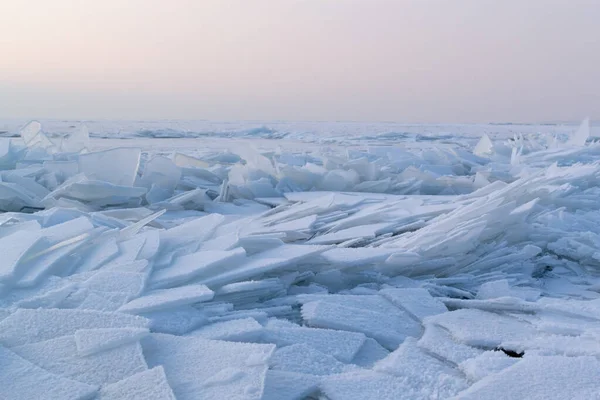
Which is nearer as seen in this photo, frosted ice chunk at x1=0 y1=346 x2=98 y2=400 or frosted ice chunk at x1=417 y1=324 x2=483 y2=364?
frosted ice chunk at x1=0 y1=346 x2=98 y2=400

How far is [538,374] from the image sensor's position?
1112 millimetres

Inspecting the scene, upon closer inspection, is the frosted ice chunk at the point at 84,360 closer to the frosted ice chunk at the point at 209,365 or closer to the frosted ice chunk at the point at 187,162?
the frosted ice chunk at the point at 209,365

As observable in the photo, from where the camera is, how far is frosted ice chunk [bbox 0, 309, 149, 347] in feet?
4.09

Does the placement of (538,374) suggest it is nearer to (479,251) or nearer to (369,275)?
(369,275)

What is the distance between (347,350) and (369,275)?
0.59 m

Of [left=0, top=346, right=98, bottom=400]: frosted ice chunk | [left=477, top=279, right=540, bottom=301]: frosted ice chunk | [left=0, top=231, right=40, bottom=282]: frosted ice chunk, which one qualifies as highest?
[left=0, top=231, right=40, bottom=282]: frosted ice chunk

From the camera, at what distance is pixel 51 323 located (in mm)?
1280

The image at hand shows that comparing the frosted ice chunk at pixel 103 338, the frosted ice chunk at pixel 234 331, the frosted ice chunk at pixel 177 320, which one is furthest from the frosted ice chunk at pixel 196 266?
the frosted ice chunk at pixel 103 338

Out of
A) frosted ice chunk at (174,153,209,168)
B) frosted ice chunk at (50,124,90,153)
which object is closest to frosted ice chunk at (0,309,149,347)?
frosted ice chunk at (174,153,209,168)

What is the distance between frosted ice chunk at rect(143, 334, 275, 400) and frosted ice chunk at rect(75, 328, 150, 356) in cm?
5

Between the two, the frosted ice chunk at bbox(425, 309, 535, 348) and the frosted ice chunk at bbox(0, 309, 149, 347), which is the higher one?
the frosted ice chunk at bbox(0, 309, 149, 347)

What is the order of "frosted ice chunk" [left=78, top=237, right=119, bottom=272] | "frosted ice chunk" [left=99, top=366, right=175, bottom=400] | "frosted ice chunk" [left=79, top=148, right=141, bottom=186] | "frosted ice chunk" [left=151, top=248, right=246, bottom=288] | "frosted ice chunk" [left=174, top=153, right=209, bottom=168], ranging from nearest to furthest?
1. "frosted ice chunk" [left=99, top=366, right=175, bottom=400]
2. "frosted ice chunk" [left=151, top=248, right=246, bottom=288]
3. "frosted ice chunk" [left=78, top=237, right=119, bottom=272]
4. "frosted ice chunk" [left=79, top=148, right=141, bottom=186]
5. "frosted ice chunk" [left=174, top=153, right=209, bottom=168]

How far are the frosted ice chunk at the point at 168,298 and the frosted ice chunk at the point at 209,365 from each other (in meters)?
0.14

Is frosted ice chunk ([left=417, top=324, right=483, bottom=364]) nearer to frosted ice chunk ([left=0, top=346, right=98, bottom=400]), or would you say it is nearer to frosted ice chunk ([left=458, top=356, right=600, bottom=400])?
frosted ice chunk ([left=458, top=356, right=600, bottom=400])
